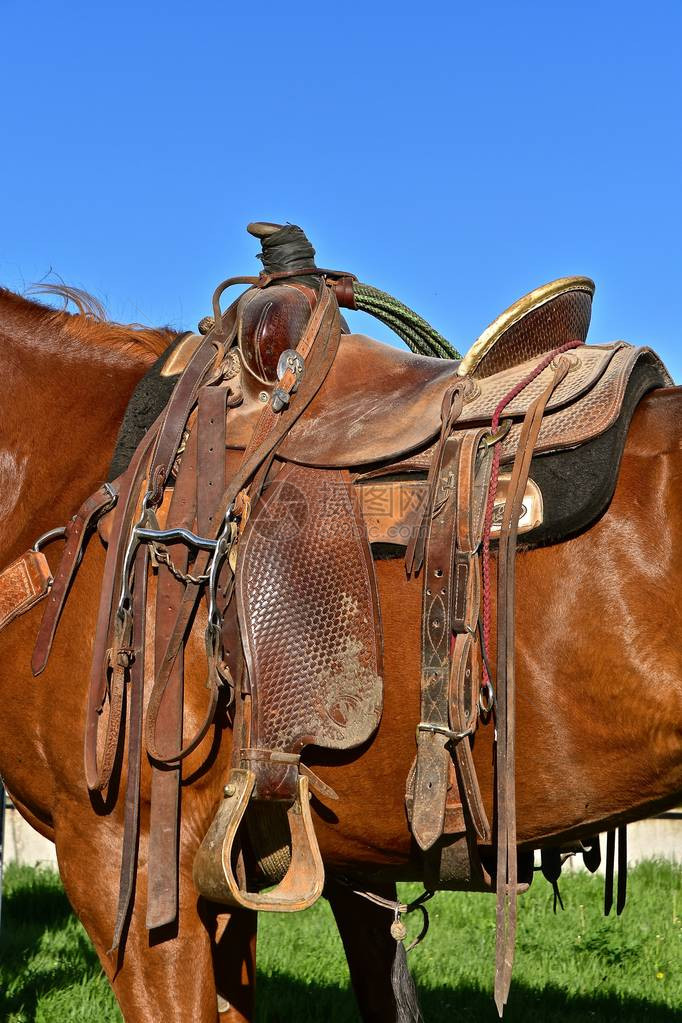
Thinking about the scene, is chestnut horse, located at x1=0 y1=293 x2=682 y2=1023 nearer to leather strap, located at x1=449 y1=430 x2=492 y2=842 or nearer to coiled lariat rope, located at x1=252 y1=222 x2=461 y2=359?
leather strap, located at x1=449 y1=430 x2=492 y2=842

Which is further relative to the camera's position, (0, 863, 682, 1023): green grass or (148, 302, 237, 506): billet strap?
(0, 863, 682, 1023): green grass

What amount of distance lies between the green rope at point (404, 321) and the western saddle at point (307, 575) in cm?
53

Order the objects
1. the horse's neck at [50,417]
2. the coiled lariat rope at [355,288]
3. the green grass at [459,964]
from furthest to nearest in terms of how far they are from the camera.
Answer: the green grass at [459,964] < the coiled lariat rope at [355,288] < the horse's neck at [50,417]

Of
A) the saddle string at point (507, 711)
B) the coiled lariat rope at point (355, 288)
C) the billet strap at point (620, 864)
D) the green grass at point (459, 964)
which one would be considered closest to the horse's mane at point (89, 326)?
the coiled lariat rope at point (355, 288)

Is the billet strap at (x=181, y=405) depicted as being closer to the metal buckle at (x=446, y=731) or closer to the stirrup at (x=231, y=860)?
the stirrup at (x=231, y=860)

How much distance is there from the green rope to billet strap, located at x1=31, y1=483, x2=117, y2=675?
37.4 inches

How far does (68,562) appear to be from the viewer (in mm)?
2354

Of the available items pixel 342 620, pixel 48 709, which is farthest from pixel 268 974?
pixel 342 620

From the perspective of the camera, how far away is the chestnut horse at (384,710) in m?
2.00

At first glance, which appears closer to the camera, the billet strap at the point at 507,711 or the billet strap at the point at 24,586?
the billet strap at the point at 507,711

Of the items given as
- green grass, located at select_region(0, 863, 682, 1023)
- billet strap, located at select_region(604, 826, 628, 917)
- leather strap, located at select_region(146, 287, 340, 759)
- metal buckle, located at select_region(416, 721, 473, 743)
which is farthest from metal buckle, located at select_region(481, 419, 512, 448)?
green grass, located at select_region(0, 863, 682, 1023)

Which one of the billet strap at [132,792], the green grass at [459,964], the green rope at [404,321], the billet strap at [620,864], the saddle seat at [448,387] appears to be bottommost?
the green grass at [459,964]

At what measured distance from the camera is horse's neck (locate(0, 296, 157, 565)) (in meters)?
2.53

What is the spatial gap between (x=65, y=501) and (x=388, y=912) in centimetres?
161
